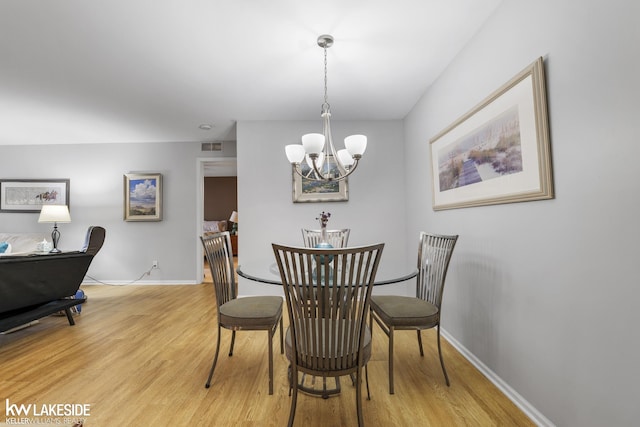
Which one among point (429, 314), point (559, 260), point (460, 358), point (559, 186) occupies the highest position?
point (559, 186)

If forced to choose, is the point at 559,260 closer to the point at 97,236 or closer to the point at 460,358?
the point at 460,358

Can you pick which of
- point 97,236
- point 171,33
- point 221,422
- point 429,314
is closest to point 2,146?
point 97,236

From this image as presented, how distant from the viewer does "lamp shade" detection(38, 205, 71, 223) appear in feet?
14.0

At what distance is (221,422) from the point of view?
1.52 metres

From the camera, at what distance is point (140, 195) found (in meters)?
4.96

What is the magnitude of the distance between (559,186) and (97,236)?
384 centimetres

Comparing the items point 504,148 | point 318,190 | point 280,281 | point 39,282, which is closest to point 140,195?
point 39,282

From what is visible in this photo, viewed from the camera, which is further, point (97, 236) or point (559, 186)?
point (97, 236)

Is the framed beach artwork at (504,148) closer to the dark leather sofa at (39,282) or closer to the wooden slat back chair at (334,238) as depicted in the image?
the wooden slat back chair at (334,238)

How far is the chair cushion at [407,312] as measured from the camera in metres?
1.78

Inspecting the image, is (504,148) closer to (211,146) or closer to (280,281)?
(280,281)

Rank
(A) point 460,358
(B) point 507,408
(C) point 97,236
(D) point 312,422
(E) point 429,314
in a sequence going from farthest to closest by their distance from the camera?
1. (C) point 97,236
2. (A) point 460,358
3. (E) point 429,314
4. (B) point 507,408
5. (D) point 312,422

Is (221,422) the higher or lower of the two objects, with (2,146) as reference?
lower

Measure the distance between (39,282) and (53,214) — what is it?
231cm
